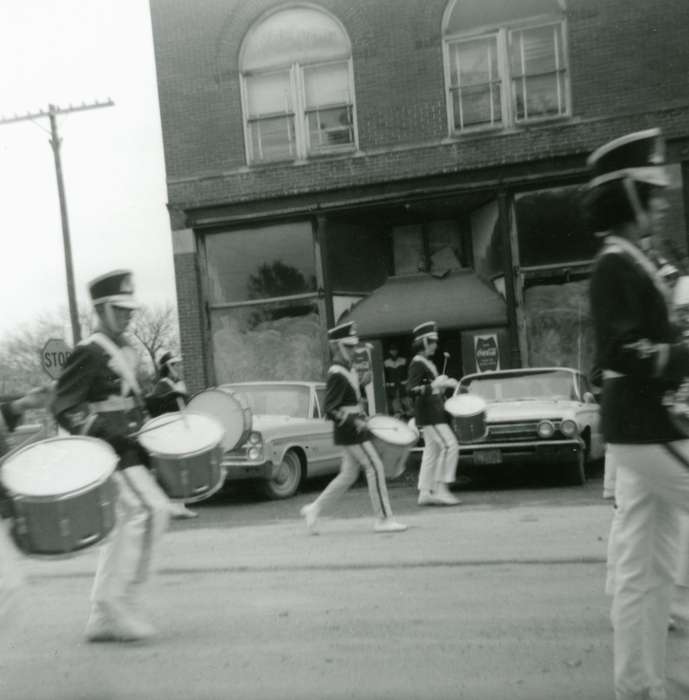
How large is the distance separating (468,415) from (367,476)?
2689 millimetres

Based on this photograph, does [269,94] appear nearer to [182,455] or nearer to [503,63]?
[503,63]

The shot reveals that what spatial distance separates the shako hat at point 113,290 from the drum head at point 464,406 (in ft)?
19.7

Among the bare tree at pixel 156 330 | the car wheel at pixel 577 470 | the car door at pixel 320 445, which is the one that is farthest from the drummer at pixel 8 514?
the bare tree at pixel 156 330

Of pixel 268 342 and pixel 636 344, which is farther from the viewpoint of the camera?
pixel 268 342

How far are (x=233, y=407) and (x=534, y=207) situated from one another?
12321 mm

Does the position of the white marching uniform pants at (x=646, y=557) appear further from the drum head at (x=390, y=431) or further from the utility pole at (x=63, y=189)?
the utility pole at (x=63, y=189)

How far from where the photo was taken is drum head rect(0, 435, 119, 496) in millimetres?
4840

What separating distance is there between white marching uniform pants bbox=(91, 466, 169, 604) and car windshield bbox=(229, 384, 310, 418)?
26.8 feet

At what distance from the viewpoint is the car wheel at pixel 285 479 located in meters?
12.8

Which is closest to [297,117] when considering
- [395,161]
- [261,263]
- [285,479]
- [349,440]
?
[395,161]

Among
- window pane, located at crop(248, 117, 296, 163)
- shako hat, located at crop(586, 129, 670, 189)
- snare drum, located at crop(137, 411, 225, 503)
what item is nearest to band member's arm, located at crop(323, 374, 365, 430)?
snare drum, located at crop(137, 411, 225, 503)

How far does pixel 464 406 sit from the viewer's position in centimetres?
1156

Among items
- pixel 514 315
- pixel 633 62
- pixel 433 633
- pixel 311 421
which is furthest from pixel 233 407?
pixel 633 62

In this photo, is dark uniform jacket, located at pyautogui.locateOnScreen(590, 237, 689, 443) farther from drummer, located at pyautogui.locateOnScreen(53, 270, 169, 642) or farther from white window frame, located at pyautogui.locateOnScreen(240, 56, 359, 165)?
white window frame, located at pyautogui.locateOnScreen(240, 56, 359, 165)
